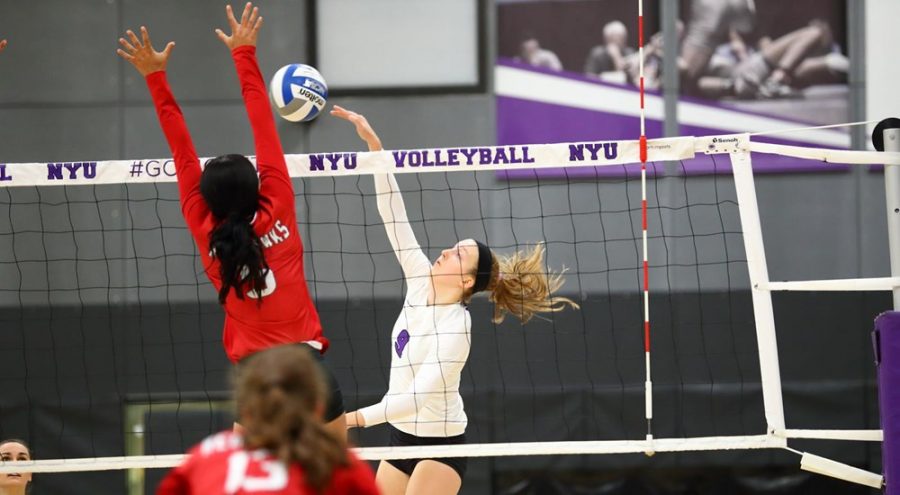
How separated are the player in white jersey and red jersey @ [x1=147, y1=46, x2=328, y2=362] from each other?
102cm

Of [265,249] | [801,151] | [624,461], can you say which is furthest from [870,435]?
[624,461]

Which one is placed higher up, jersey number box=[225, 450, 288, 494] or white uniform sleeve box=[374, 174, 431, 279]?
white uniform sleeve box=[374, 174, 431, 279]

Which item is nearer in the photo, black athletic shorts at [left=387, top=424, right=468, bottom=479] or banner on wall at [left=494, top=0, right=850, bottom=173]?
black athletic shorts at [left=387, top=424, right=468, bottom=479]

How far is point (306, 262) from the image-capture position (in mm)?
8461

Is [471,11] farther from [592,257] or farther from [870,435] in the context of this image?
[870,435]

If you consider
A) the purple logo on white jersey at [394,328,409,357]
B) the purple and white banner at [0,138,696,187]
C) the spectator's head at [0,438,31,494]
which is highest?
the purple and white banner at [0,138,696,187]

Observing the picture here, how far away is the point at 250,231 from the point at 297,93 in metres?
1.49

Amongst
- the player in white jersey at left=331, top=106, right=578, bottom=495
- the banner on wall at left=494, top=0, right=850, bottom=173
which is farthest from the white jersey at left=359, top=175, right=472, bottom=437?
the banner on wall at left=494, top=0, right=850, bottom=173

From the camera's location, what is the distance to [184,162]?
12.8 feet

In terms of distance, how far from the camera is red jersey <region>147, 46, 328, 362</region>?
3.77 m

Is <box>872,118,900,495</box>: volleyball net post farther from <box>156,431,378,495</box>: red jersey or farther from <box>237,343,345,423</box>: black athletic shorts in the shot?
<box>156,431,378,495</box>: red jersey

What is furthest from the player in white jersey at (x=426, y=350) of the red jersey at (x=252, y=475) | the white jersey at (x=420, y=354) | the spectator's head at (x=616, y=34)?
the spectator's head at (x=616, y=34)

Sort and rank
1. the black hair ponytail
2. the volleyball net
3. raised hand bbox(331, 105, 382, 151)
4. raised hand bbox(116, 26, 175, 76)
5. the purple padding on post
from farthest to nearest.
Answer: the volleyball net, raised hand bbox(331, 105, 382, 151), the purple padding on post, raised hand bbox(116, 26, 175, 76), the black hair ponytail

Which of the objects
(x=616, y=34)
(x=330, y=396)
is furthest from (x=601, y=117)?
(x=330, y=396)
